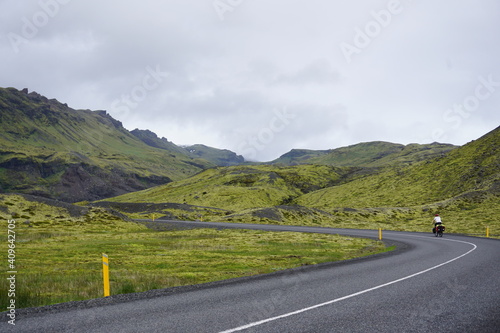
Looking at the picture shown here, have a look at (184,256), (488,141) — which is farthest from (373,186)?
(184,256)

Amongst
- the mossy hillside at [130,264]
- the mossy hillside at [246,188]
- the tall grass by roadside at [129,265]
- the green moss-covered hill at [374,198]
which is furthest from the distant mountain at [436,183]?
the tall grass by roadside at [129,265]

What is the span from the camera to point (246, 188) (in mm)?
121375

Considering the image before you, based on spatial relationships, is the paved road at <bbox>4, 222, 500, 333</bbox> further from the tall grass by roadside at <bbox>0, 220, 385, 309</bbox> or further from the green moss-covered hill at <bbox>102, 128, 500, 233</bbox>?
the green moss-covered hill at <bbox>102, 128, 500, 233</bbox>

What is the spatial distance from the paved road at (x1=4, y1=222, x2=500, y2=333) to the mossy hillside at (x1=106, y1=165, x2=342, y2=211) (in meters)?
86.0

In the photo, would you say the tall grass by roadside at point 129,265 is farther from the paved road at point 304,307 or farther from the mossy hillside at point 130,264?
the paved road at point 304,307

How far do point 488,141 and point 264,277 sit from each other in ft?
333

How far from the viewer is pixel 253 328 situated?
702cm

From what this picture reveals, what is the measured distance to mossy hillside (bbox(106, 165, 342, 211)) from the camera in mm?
110500

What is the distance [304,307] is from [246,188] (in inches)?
4445

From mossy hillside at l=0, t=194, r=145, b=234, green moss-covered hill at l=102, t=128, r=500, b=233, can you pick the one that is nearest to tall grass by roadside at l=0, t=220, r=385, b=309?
mossy hillside at l=0, t=194, r=145, b=234

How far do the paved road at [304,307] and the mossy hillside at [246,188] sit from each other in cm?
8596

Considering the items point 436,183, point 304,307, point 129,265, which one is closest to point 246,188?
point 436,183

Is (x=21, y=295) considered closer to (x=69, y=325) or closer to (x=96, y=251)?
(x=69, y=325)

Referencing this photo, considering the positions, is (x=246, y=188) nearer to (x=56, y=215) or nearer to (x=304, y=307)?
(x=56, y=215)
